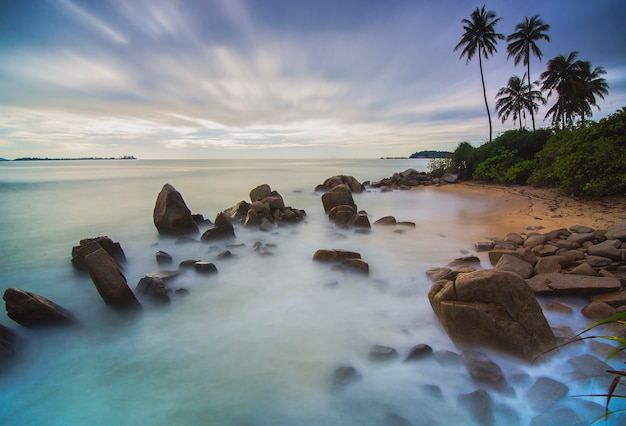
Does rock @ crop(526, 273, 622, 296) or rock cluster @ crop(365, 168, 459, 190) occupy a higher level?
rock cluster @ crop(365, 168, 459, 190)

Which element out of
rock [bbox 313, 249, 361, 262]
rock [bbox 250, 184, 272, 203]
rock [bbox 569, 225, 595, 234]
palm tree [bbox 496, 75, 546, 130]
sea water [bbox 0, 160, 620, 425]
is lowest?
sea water [bbox 0, 160, 620, 425]

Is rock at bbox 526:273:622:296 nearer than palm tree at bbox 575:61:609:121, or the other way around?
rock at bbox 526:273:622:296

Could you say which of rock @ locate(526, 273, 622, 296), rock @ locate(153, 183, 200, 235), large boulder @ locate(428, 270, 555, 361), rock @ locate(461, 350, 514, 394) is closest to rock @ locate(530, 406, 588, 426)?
rock @ locate(461, 350, 514, 394)

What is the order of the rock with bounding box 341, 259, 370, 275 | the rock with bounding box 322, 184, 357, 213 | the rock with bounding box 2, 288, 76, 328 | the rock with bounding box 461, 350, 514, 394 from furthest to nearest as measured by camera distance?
the rock with bounding box 322, 184, 357, 213 < the rock with bounding box 341, 259, 370, 275 < the rock with bounding box 2, 288, 76, 328 < the rock with bounding box 461, 350, 514, 394

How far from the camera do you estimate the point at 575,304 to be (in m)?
4.81

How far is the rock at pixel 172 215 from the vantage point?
375 inches

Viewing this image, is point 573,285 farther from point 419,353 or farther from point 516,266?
point 419,353

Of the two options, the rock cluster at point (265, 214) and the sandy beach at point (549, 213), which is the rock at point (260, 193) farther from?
the sandy beach at point (549, 213)

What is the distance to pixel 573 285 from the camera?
195 inches

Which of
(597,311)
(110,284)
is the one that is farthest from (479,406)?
(110,284)

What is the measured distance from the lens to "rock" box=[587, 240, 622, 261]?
563cm

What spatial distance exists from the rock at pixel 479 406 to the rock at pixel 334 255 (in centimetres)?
385

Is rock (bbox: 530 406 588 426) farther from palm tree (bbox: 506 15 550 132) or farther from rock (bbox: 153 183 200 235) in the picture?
palm tree (bbox: 506 15 550 132)

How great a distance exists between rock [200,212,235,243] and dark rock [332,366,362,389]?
6288mm
